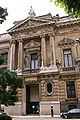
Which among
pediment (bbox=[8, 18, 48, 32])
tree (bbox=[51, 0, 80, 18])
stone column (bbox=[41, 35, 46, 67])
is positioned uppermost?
pediment (bbox=[8, 18, 48, 32])

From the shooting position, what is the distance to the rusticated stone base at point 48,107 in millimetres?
22438

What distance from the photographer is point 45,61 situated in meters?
25.5

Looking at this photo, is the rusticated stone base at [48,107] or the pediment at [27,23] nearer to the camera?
the rusticated stone base at [48,107]

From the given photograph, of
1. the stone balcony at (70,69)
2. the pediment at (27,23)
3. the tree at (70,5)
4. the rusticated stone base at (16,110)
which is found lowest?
the rusticated stone base at (16,110)

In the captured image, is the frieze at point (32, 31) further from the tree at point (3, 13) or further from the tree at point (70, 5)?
the tree at point (70, 5)

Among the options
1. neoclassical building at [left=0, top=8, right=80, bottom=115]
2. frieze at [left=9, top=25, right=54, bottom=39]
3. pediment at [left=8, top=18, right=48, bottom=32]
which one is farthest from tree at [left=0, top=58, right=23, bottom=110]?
pediment at [left=8, top=18, right=48, bottom=32]

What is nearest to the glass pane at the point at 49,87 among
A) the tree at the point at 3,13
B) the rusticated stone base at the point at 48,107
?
the rusticated stone base at the point at 48,107

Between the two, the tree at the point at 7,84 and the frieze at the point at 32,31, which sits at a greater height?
the frieze at the point at 32,31

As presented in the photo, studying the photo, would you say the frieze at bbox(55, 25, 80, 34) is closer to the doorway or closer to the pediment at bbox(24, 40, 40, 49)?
the pediment at bbox(24, 40, 40, 49)

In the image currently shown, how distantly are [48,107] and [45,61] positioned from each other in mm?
7072

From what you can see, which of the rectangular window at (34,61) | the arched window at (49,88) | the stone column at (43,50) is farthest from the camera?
the rectangular window at (34,61)

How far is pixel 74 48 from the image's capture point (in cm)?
2534

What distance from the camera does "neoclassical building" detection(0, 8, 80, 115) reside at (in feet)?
76.8

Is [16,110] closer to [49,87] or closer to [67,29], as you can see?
[49,87]
